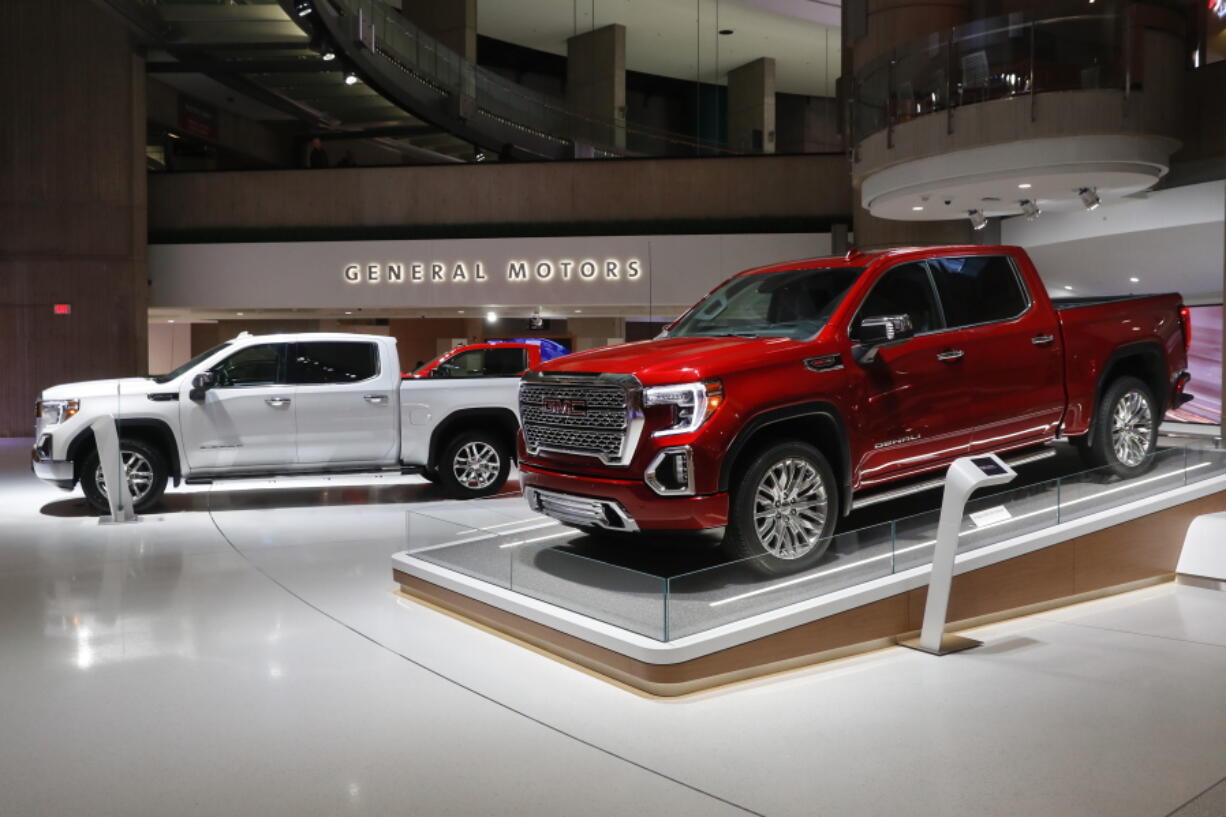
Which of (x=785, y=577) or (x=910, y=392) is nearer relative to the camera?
(x=785, y=577)

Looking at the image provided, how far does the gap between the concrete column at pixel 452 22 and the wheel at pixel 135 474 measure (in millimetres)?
14379

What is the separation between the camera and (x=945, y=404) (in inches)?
233

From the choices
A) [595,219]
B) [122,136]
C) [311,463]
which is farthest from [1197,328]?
[122,136]

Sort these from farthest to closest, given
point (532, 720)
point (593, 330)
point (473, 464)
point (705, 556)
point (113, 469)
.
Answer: point (593, 330)
point (473, 464)
point (113, 469)
point (705, 556)
point (532, 720)

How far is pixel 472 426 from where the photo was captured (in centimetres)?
1020

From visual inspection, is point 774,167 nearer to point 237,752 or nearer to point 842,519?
point 842,519

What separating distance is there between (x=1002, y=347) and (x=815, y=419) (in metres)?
1.51

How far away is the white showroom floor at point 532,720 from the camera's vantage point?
355cm

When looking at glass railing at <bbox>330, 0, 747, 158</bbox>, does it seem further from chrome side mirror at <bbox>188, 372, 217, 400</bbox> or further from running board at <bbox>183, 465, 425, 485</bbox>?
running board at <bbox>183, 465, 425, 485</bbox>

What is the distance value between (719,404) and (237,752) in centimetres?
257

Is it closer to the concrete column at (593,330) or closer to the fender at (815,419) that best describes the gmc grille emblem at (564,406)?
the fender at (815,419)

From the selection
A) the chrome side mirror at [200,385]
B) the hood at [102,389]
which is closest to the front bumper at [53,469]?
the hood at [102,389]

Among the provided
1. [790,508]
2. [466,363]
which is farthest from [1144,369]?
[466,363]

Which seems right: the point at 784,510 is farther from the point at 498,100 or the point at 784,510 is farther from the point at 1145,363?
the point at 498,100
